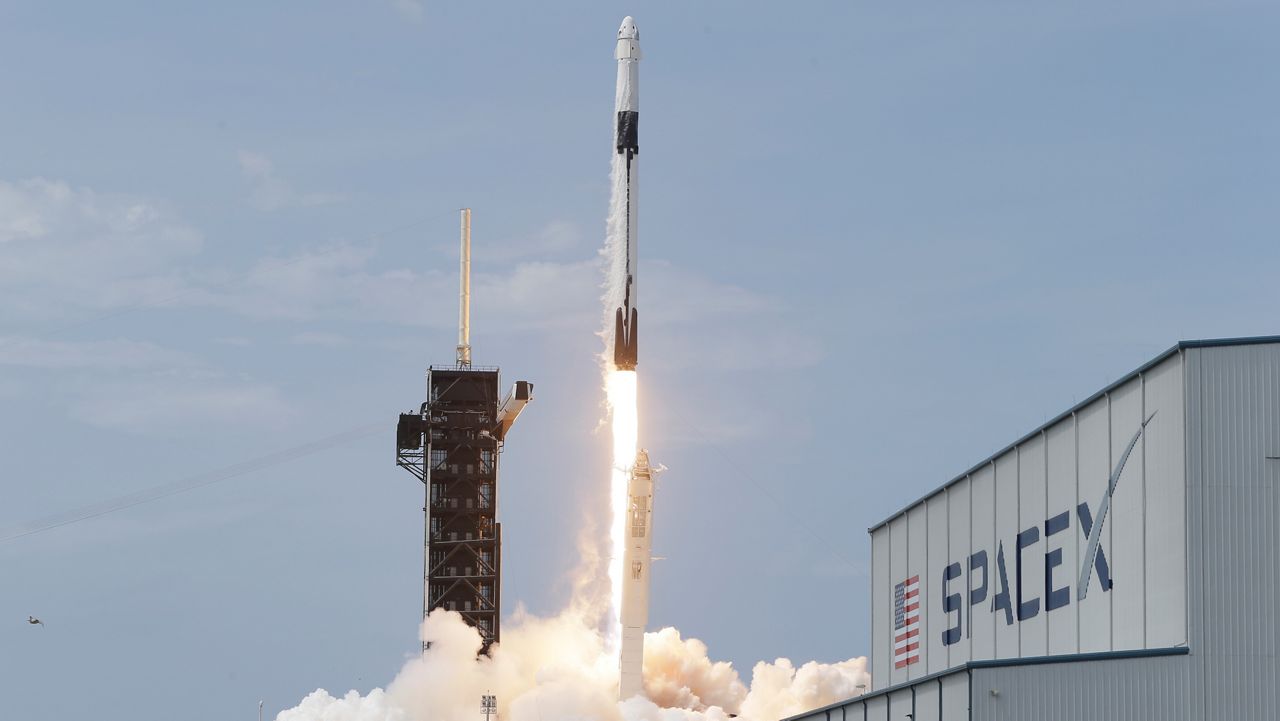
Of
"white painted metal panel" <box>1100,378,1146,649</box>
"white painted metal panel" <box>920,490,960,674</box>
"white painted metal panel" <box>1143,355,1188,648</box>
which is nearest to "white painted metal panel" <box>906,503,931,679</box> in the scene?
"white painted metal panel" <box>920,490,960,674</box>

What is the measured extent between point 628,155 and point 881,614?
65.9 feet

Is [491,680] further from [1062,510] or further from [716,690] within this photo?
[1062,510]

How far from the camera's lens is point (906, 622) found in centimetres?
6456

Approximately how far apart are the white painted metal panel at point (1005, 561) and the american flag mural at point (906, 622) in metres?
8.63

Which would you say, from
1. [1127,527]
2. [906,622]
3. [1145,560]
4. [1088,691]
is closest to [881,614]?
[906,622]

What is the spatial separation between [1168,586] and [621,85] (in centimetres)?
3944

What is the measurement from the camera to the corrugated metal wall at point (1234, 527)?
38875 mm

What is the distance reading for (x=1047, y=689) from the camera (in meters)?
40.1

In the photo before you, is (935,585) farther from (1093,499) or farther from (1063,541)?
(1093,499)

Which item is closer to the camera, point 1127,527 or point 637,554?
point 1127,527

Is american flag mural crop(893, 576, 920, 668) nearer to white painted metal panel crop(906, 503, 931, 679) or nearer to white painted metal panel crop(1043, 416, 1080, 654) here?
white painted metal panel crop(906, 503, 931, 679)

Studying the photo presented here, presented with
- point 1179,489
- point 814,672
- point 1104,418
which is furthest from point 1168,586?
point 814,672

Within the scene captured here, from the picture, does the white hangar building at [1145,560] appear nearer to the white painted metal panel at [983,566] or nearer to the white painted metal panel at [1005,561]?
the white painted metal panel at [1005,561]

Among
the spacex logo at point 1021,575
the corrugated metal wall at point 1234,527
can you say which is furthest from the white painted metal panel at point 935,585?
the corrugated metal wall at point 1234,527
